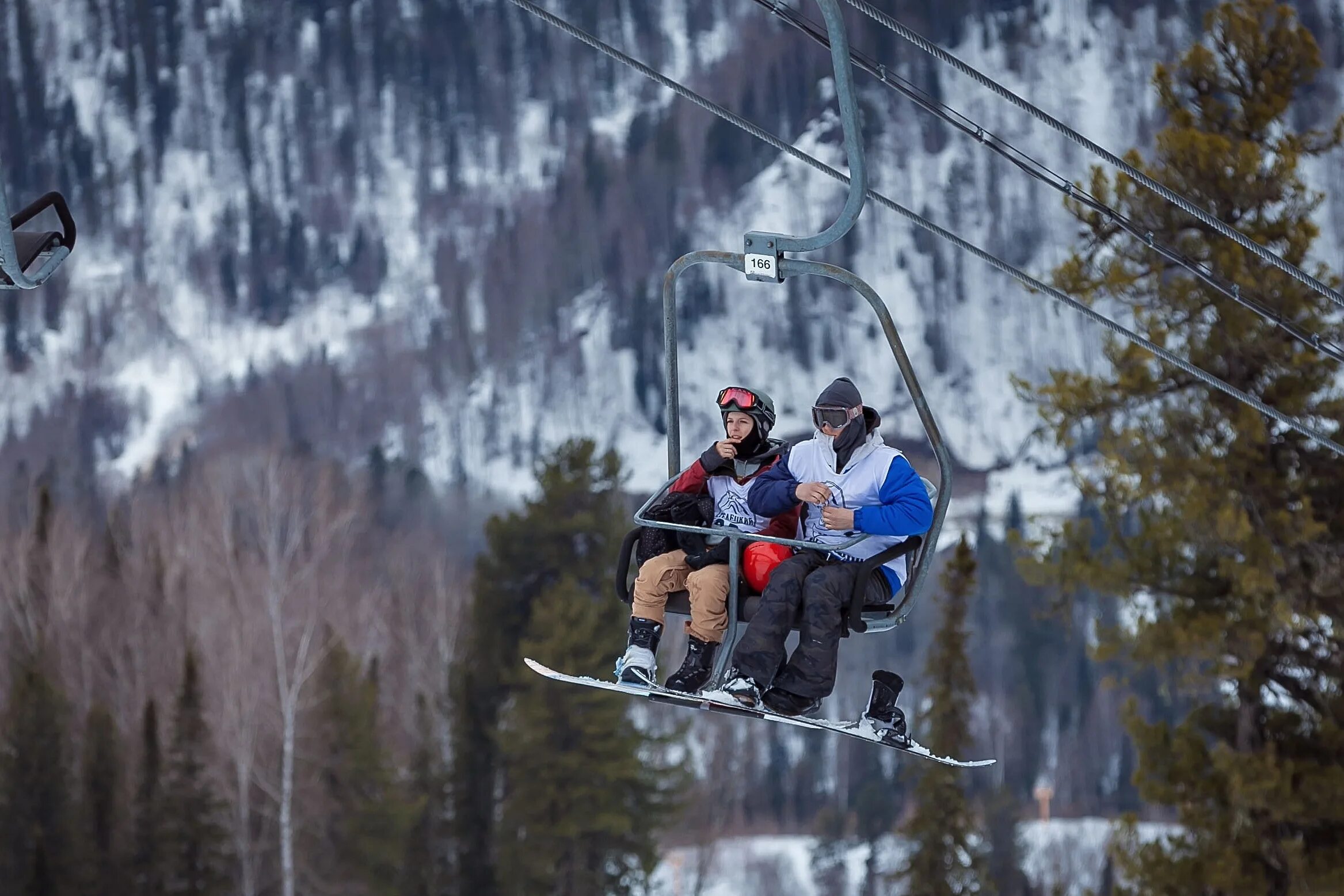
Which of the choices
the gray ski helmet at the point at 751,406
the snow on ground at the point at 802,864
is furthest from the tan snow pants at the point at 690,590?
the snow on ground at the point at 802,864

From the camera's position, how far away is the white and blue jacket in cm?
644

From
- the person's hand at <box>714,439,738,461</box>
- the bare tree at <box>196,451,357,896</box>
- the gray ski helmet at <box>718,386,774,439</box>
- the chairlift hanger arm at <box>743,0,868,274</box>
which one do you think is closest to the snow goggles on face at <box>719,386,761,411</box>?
the gray ski helmet at <box>718,386,774,439</box>

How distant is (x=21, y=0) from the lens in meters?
96.0

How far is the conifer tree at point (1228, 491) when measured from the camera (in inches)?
547

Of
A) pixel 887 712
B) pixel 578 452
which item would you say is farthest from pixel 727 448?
pixel 578 452

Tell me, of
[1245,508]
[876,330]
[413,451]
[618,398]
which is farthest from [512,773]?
[876,330]

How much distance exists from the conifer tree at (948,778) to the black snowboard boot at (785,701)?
15852 millimetres

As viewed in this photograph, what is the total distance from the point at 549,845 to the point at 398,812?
3.51 m

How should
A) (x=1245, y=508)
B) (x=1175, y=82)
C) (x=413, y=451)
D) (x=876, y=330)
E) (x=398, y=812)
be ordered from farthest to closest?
(x=876, y=330)
(x=413, y=451)
(x=398, y=812)
(x=1175, y=82)
(x=1245, y=508)

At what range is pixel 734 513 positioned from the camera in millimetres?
6883

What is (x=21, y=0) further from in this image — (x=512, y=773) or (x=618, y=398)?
(x=512, y=773)

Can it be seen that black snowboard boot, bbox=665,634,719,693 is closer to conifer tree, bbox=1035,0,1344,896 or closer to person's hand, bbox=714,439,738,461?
person's hand, bbox=714,439,738,461

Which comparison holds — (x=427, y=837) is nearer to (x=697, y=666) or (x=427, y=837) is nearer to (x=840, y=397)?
(x=697, y=666)

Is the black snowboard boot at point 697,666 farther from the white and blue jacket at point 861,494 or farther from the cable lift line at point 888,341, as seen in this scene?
the white and blue jacket at point 861,494
